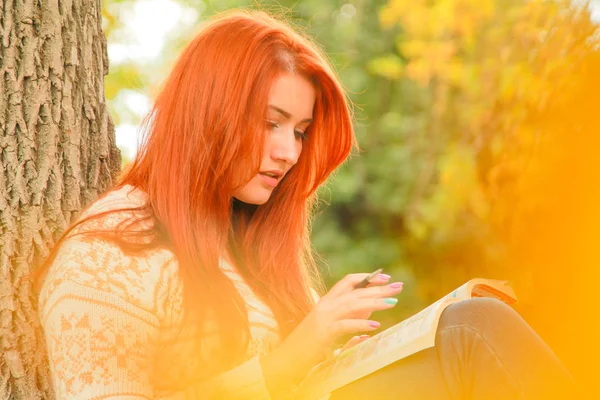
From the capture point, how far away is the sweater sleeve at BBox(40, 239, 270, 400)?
1598 mm

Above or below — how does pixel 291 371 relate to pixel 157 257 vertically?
below

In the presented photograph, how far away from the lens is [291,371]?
5.65ft

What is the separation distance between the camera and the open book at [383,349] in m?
1.71

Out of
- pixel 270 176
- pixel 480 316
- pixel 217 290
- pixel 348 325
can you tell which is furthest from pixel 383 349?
pixel 270 176

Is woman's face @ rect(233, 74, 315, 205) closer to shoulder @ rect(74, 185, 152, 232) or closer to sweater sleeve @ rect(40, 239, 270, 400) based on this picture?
shoulder @ rect(74, 185, 152, 232)

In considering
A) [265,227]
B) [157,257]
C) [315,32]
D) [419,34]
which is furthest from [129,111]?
[157,257]

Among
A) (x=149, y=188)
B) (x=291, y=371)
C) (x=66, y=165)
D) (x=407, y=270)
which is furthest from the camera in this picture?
(x=407, y=270)

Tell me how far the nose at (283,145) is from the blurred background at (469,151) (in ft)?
5.02

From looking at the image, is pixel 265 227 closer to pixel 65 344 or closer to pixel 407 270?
pixel 65 344

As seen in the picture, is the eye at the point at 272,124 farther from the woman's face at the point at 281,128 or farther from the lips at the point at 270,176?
the lips at the point at 270,176

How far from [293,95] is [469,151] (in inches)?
94.4

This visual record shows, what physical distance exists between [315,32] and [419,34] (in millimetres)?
548

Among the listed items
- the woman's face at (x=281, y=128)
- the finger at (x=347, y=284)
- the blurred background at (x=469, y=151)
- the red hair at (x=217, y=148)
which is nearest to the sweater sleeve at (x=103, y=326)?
the red hair at (x=217, y=148)

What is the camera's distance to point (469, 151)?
13.8 feet
